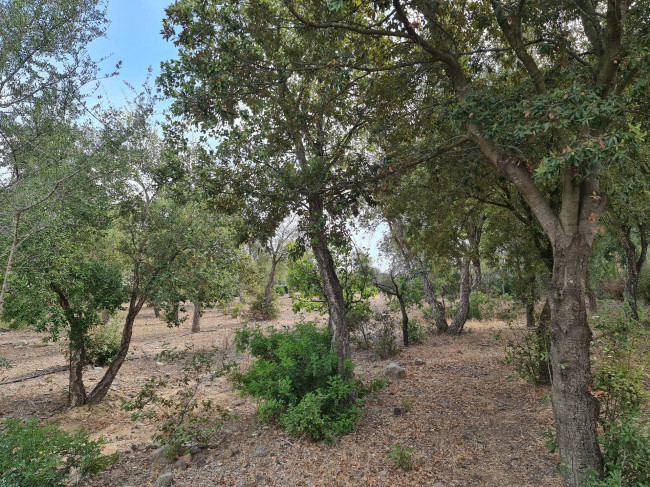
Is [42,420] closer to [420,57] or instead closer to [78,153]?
[78,153]

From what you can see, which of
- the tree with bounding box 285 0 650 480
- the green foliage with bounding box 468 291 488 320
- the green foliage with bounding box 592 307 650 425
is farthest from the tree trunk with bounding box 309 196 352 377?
the green foliage with bounding box 468 291 488 320

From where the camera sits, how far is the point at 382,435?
5.82 meters

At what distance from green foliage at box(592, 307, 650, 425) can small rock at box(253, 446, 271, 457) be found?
14.2 feet

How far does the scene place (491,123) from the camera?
462 centimetres

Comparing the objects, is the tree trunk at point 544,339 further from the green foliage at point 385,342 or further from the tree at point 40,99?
the tree at point 40,99

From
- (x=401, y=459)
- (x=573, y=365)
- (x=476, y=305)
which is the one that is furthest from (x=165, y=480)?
(x=476, y=305)

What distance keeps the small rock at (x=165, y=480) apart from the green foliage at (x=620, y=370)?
5.30m

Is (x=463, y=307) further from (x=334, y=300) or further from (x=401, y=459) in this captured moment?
(x=401, y=459)

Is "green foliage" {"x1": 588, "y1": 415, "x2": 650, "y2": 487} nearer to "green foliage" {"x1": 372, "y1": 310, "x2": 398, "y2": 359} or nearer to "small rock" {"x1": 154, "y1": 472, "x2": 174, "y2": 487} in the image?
"small rock" {"x1": 154, "y1": 472, "x2": 174, "y2": 487}

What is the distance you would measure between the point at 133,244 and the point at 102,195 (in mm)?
1380

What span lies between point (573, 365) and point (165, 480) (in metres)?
5.26

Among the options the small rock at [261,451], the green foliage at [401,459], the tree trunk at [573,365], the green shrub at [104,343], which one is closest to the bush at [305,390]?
the small rock at [261,451]

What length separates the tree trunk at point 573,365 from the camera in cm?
391

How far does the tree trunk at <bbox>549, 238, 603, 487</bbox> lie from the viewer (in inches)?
154
